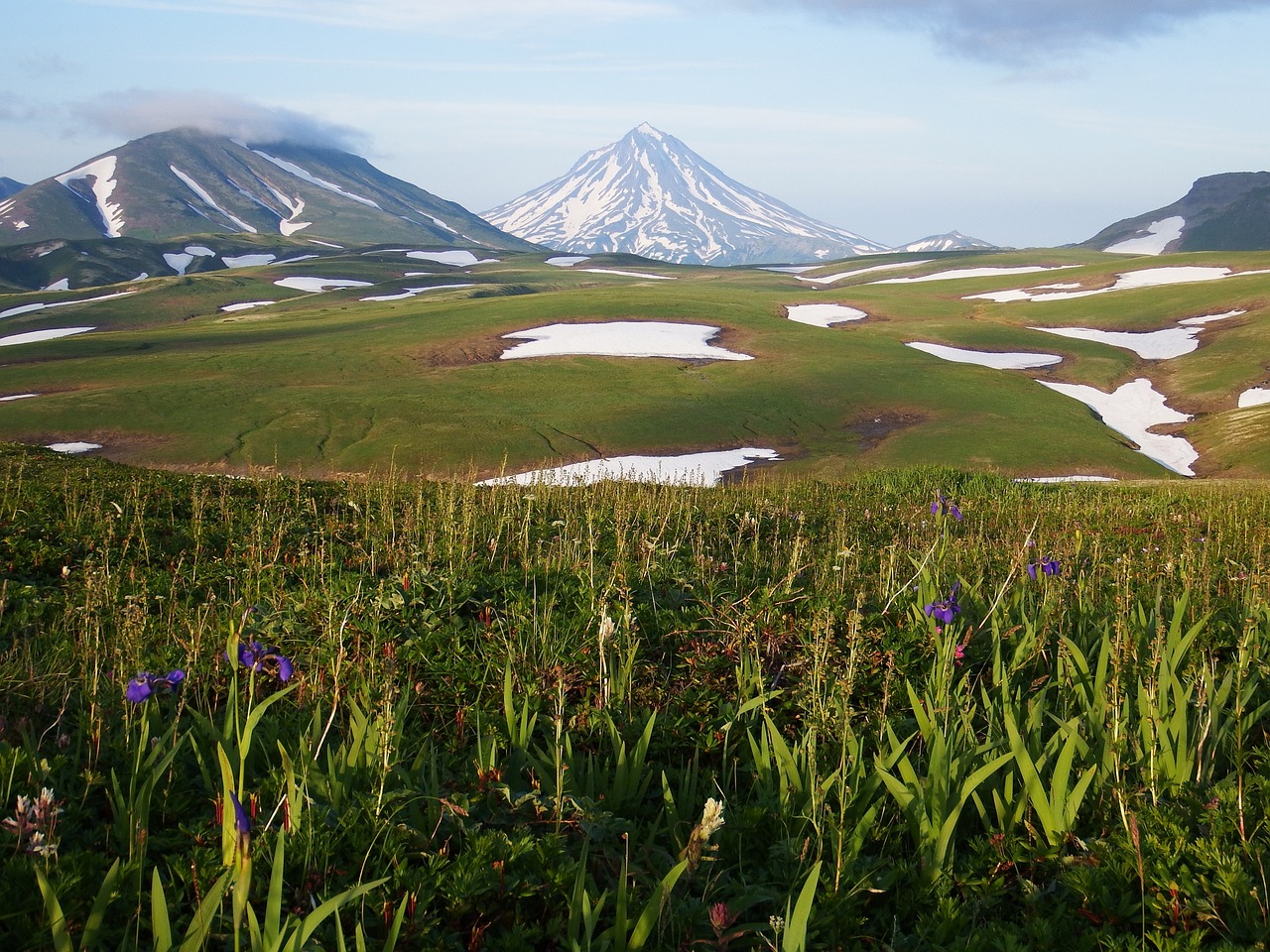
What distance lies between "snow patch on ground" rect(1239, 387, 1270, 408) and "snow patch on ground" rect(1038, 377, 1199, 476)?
3.44m

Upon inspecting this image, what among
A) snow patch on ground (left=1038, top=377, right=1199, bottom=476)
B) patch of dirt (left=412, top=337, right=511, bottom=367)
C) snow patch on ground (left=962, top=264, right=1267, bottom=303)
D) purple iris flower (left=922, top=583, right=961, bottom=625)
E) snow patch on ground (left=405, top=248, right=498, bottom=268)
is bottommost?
snow patch on ground (left=1038, top=377, right=1199, bottom=476)

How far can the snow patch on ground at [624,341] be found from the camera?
5616 centimetres

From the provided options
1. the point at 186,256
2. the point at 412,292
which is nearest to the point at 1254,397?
the point at 412,292

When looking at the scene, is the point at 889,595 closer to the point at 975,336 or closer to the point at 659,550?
the point at 659,550

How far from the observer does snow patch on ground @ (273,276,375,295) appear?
12473cm

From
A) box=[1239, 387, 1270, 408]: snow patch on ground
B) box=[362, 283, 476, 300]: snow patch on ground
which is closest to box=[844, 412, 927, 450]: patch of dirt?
box=[1239, 387, 1270, 408]: snow patch on ground

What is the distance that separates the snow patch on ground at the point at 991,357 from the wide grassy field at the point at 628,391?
4.50ft

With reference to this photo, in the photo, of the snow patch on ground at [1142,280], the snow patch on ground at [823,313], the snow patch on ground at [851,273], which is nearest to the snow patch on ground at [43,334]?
the snow patch on ground at [823,313]

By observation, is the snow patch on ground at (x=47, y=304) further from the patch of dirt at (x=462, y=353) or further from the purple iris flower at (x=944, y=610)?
the purple iris flower at (x=944, y=610)

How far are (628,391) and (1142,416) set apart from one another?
1032 inches

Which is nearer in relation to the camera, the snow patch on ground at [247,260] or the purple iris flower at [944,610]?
the purple iris flower at [944,610]

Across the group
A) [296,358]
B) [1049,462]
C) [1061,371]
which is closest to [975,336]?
[1061,371]

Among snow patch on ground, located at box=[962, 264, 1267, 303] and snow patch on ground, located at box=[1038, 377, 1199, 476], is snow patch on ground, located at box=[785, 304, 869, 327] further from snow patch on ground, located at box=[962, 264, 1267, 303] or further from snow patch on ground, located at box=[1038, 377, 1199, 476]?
snow patch on ground, located at box=[1038, 377, 1199, 476]

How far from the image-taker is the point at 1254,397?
160 feet
